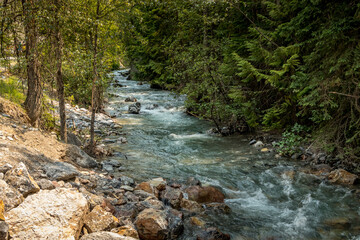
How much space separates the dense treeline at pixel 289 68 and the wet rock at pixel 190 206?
420 cm

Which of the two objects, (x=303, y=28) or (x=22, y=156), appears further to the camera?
(x=303, y=28)

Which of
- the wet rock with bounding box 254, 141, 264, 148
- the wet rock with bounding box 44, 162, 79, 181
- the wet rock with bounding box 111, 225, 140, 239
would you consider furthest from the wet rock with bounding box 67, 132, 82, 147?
the wet rock with bounding box 254, 141, 264, 148

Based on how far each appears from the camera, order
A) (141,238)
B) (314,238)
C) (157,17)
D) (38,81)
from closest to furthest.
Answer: (141,238)
(314,238)
(38,81)
(157,17)

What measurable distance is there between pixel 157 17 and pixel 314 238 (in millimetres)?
20639

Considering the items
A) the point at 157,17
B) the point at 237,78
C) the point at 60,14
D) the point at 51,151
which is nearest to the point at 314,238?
the point at 51,151

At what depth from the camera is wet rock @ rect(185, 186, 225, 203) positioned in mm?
6191

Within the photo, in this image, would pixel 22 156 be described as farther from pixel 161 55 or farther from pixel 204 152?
pixel 161 55

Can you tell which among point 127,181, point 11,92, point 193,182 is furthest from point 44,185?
point 11,92

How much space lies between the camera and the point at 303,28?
8.33 m

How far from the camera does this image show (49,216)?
329cm

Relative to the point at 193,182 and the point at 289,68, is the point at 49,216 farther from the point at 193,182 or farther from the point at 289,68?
the point at 289,68

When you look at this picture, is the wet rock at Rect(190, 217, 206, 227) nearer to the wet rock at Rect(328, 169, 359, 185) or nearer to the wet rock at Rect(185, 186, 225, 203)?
the wet rock at Rect(185, 186, 225, 203)

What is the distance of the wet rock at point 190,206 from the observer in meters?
5.71

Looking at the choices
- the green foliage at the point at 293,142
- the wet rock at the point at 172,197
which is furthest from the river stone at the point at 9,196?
the green foliage at the point at 293,142
